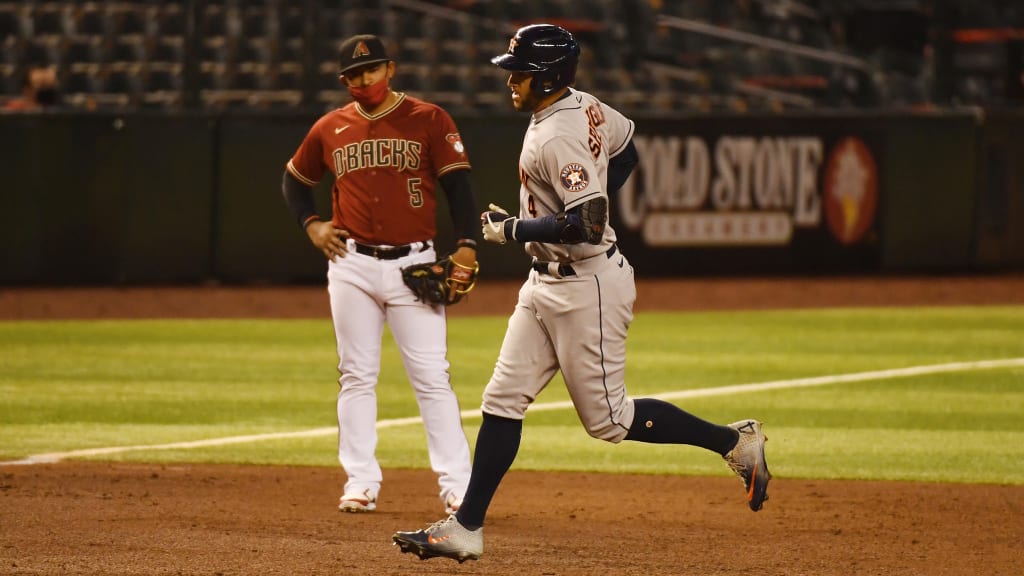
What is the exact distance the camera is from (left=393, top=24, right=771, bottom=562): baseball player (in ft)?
16.0

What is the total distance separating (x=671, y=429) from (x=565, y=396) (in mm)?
4124

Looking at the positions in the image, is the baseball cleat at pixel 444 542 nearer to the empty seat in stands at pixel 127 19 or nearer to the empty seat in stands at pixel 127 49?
the empty seat in stands at pixel 127 49

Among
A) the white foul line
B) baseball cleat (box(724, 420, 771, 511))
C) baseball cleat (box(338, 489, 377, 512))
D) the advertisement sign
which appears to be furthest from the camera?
the advertisement sign

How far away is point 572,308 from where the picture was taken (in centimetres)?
492

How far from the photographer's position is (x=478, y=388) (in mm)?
9352

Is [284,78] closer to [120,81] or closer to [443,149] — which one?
[120,81]

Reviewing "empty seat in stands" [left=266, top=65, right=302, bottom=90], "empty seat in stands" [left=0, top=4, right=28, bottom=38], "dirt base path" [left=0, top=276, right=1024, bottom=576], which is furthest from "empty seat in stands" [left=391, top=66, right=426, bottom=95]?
"dirt base path" [left=0, top=276, right=1024, bottom=576]

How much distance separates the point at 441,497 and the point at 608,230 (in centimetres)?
149

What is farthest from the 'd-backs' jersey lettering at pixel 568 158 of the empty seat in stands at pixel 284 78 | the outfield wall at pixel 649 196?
the empty seat in stands at pixel 284 78

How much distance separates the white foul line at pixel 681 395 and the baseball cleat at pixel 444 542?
9.00 feet

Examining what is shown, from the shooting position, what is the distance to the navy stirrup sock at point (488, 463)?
4992 millimetres

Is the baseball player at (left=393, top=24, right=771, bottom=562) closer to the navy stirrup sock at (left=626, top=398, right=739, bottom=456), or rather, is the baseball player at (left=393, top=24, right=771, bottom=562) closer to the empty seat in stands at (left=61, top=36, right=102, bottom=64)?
the navy stirrup sock at (left=626, top=398, right=739, bottom=456)

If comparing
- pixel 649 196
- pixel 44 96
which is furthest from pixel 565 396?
pixel 44 96

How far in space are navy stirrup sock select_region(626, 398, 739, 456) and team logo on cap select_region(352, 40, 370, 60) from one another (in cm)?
181
